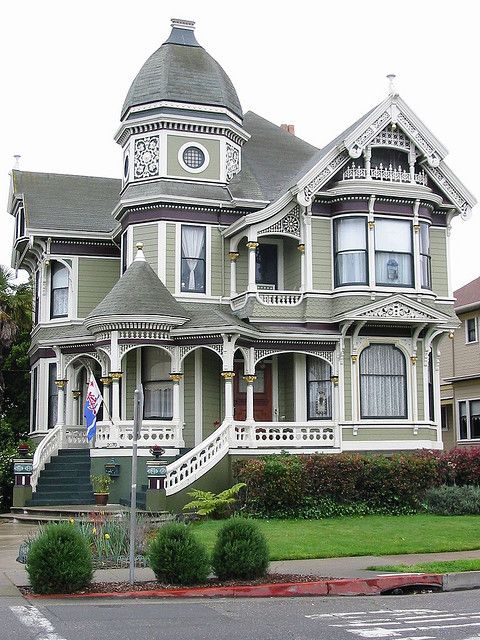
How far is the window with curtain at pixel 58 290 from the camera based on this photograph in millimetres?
31375

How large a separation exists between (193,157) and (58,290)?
20.7ft

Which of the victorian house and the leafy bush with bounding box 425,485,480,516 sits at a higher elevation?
the victorian house

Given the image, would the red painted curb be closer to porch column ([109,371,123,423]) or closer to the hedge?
the hedge

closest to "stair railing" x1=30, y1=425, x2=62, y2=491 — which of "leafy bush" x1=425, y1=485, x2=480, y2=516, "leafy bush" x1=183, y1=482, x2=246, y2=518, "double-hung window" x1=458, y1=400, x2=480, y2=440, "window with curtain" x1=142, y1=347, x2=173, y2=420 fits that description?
"window with curtain" x1=142, y1=347, x2=173, y2=420

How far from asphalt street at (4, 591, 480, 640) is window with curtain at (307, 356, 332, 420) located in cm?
1459

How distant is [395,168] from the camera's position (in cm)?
2850

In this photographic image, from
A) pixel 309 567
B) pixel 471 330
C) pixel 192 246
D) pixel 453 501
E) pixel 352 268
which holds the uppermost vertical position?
pixel 192 246


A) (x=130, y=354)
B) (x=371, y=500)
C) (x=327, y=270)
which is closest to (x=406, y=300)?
(x=327, y=270)

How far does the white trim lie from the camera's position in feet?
96.2

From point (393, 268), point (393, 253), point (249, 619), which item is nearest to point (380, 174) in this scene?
point (393, 253)

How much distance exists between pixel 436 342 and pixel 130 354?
30.3 feet

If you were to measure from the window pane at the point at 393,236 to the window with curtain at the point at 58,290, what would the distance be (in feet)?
33.6

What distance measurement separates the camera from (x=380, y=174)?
28031 mm

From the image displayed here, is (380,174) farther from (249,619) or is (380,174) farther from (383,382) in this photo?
(249,619)
